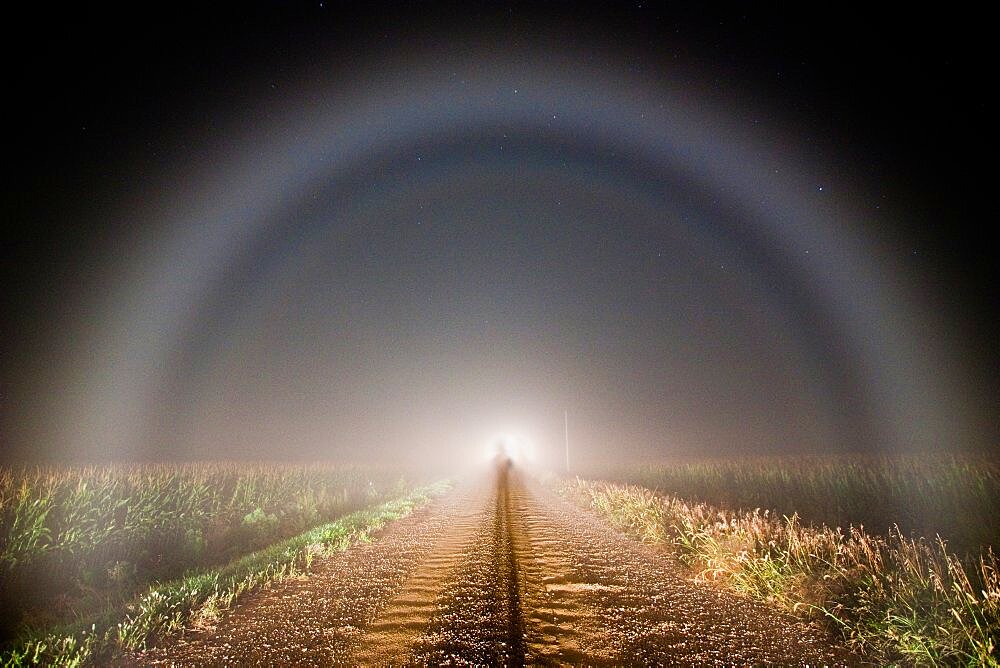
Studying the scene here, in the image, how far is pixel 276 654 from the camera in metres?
4.77

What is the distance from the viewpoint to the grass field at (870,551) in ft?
14.0

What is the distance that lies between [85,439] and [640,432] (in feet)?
181

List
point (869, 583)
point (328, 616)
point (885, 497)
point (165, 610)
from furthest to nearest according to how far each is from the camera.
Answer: point (885, 497), point (165, 610), point (328, 616), point (869, 583)

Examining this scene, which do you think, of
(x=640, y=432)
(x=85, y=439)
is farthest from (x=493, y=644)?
(x=640, y=432)

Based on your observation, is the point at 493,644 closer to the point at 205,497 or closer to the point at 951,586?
the point at 951,586

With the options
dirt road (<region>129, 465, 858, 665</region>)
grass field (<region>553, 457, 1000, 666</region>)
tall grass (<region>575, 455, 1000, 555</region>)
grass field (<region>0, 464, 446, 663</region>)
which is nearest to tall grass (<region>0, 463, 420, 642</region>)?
grass field (<region>0, 464, 446, 663</region>)

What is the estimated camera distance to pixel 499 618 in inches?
218

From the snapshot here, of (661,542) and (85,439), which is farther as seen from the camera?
(85,439)

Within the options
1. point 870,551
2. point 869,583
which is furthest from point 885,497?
point 869,583

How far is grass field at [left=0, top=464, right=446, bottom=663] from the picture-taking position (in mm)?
6191

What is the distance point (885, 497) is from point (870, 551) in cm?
813

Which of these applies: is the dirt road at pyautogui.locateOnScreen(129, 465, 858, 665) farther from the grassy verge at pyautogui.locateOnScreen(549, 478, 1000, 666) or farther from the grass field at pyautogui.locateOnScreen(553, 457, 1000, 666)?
the grass field at pyautogui.locateOnScreen(553, 457, 1000, 666)

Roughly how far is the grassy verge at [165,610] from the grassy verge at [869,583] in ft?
23.1

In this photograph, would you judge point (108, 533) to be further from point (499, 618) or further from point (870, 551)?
point (870, 551)
